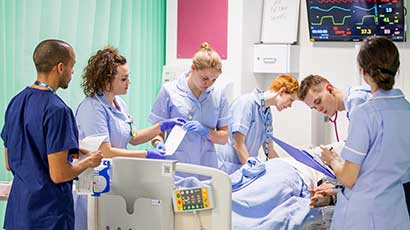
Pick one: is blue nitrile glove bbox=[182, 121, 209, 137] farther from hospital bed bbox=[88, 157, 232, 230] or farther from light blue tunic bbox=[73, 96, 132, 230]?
hospital bed bbox=[88, 157, 232, 230]

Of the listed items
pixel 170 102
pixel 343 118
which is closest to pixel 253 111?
pixel 170 102

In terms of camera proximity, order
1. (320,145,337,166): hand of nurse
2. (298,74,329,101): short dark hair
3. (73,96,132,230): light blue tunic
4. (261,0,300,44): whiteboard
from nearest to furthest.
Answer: (320,145,337,166): hand of nurse → (73,96,132,230): light blue tunic → (298,74,329,101): short dark hair → (261,0,300,44): whiteboard

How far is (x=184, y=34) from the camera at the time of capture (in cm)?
465

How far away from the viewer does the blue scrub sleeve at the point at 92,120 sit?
2.73 m

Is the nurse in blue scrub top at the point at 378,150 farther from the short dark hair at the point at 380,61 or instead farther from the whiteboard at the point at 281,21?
the whiteboard at the point at 281,21

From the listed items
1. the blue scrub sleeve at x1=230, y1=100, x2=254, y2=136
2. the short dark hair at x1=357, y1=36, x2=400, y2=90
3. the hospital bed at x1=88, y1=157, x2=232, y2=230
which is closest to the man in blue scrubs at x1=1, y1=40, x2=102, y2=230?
the hospital bed at x1=88, y1=157, x2=232, y2=230

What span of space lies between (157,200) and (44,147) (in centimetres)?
47

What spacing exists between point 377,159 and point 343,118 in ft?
6.66

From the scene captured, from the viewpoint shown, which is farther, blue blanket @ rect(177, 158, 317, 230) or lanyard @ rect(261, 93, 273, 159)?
lanyard @ rect(261, 93, 273, 159)

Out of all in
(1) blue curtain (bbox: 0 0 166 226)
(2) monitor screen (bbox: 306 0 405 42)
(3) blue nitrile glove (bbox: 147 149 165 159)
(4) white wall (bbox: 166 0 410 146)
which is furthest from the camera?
(4) white wall (bbox: 166 0 410 146)

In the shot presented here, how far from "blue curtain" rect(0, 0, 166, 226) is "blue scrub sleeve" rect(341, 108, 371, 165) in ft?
6.34

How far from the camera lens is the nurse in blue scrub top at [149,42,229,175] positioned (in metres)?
3.40

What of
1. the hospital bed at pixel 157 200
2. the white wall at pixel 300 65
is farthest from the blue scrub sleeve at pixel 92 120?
the white wall at pixel 300 65

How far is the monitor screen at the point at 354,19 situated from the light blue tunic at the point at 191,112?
113cm
